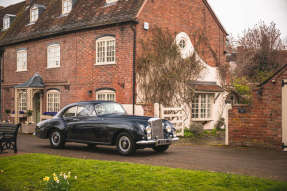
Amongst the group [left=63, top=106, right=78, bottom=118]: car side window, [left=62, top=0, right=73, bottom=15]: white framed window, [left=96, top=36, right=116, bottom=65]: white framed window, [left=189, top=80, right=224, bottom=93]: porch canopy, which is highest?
[left=62, top=0, right=73, bottom=15]: white framed window

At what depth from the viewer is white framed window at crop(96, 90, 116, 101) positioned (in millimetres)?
19266

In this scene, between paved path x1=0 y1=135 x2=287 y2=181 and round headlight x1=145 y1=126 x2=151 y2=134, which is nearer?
paved path x1=0 y1=135 x2=287 y2=181

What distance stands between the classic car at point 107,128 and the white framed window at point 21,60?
526 inches

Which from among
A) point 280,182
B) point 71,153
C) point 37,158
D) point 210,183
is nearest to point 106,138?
point 71,153

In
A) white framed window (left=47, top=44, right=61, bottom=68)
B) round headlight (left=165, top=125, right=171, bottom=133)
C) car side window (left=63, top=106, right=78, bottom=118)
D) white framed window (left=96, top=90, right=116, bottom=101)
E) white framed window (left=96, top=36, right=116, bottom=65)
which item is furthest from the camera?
white framed window (left=47, top=44, right=61, bottom=68)

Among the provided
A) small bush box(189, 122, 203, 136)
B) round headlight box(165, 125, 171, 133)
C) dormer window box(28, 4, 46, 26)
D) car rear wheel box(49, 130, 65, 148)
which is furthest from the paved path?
dormer window box(28, 4, 46, 26)

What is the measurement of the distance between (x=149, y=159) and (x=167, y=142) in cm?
128

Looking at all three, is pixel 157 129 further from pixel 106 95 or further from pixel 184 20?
pixel 184 20

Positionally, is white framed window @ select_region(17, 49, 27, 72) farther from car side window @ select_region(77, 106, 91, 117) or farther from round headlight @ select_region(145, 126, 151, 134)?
round headlight @ select_region(145, 126, 151, 134)

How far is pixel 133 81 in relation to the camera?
715 inches

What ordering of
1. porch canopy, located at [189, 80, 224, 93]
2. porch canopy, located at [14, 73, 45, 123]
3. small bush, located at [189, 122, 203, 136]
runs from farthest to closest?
porch canopy, located at [14, 73, 45, 123]
porch canopy, located at [189, 80, 224, 93]
small bush, located at [189, 122, 203, 136]

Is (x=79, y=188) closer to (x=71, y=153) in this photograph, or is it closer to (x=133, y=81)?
(x=71, y=153)

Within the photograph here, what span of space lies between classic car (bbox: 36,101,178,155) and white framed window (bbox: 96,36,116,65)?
270 inches

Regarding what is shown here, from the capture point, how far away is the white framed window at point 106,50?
1942 centimetres
